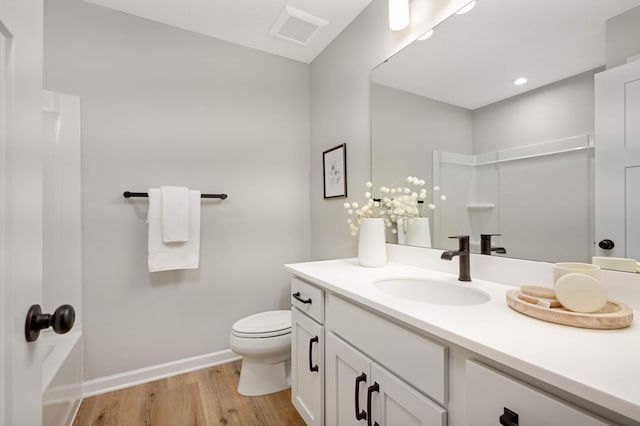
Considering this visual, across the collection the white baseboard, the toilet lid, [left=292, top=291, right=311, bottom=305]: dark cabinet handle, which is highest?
[left=292, top=291, right=311, bottom=305]: dark cabinet handle

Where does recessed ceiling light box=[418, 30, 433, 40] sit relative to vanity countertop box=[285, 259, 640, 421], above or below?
above

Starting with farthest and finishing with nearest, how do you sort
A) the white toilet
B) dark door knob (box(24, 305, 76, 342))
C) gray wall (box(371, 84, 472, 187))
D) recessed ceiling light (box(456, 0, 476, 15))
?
the white toilet → gray wall (box(371, 84, 472, 187)) → recessed ceiling light (box(456, 0, 476, 15)) → dark door knob (box(24, 305, 76, 342))

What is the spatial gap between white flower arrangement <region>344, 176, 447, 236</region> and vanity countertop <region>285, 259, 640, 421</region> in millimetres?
610

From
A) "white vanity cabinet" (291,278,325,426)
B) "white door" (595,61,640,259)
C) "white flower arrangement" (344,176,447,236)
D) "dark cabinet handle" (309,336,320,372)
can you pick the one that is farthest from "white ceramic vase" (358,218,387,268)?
"white door" (595,61,640,259)

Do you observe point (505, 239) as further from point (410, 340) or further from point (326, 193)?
point (326, 193)

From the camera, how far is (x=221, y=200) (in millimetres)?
2209

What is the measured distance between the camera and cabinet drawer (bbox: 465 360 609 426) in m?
0.52

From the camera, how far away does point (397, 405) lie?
2.85ft

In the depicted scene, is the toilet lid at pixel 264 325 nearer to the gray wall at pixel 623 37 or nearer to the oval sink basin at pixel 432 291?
the oval sink basin at pixel 432 291

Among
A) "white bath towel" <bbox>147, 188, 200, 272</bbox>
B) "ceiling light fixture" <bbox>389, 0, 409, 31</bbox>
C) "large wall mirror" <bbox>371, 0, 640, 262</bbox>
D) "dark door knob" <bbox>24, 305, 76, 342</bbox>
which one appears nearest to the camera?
"dark door knob" <bbox>24, 305, 76, 342</bbox>

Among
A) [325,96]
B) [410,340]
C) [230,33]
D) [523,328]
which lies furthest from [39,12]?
[325,96]

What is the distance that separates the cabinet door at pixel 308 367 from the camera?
1288 millimetres

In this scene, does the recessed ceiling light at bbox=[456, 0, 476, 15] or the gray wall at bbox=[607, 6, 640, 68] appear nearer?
the gray wall at bbox=[607, 6, 640, 68]

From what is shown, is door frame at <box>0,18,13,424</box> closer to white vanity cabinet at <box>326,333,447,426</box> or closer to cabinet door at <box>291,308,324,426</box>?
white vanity cabinet at <box>326,333,447,426</box>
